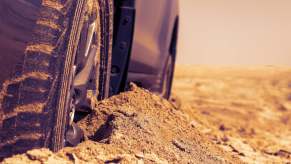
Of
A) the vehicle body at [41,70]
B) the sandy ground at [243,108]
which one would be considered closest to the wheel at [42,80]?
the vehicle body at [41,70]

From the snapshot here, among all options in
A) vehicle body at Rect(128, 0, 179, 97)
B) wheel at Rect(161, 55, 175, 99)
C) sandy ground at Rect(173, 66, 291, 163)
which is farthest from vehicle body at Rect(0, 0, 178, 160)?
wheel at Rect(161, 55, 175, 99)

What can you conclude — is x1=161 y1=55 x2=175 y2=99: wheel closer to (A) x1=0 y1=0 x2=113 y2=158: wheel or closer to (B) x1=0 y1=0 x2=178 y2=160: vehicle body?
(B) x1=0 y1=0 x2=178 y2=160: vehicle body

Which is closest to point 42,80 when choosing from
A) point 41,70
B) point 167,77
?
point 41,70

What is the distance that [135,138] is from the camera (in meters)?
3.06

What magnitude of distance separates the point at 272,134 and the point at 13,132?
566 centimetres

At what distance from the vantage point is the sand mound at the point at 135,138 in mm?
2721

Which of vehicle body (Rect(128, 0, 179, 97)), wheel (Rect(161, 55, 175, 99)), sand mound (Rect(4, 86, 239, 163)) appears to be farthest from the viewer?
wheel (Rect(161, 55, 175, 99))

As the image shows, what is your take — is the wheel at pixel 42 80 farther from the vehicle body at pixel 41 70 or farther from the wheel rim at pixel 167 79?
the wheel rim at pixel 167 79

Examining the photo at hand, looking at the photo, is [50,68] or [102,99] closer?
[50,68]

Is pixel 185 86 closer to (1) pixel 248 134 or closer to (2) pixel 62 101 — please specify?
(1) pixel 248 134

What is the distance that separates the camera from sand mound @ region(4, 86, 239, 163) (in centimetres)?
272

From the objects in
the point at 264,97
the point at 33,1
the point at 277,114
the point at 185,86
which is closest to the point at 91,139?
the point at 33,1

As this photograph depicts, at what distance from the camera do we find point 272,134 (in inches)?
305

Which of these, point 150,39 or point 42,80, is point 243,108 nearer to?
point 150,39
